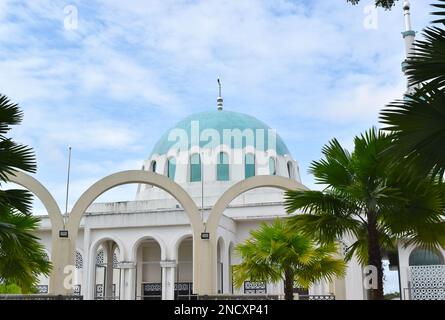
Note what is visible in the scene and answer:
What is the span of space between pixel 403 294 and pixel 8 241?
56.0 ft

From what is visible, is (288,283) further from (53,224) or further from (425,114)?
(425,114)

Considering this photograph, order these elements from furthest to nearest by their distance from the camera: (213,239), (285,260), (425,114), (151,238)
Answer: (151,238) < (213,239) < (285,260) < (425,114)

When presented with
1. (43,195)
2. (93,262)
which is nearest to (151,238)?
(93,262)

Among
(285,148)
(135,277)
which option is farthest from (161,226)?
(285,148)

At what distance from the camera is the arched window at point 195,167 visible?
109 ft

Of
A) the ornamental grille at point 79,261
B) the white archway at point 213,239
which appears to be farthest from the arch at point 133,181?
the ornamental grille at point 79,261

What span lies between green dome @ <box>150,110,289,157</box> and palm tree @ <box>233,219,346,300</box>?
66.1 ft

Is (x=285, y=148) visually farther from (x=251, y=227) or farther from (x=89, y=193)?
(x=89, y=193)

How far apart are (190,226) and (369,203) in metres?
18.8

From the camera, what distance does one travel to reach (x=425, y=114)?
6.22 metres

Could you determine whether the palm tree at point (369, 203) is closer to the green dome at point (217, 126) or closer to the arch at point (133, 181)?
the arch at point (133, 181)

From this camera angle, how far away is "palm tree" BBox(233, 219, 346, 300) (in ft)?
42.6
